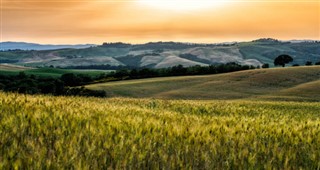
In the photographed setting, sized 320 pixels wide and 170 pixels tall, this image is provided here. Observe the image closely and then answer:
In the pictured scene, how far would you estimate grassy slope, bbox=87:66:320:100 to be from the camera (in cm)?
7431

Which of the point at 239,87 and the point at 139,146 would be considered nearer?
the point at 139,146

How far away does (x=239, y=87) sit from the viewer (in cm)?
8288

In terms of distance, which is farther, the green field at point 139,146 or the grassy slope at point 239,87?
the grassy slope at point 239,87

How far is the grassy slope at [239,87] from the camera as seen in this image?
74.3 meters

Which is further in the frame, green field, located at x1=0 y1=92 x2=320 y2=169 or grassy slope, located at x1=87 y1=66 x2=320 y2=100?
grassy slope, located at x1=87 y1=66 x2=320 y2=100

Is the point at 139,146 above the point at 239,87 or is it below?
above

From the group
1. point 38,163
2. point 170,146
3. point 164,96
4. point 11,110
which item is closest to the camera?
point 38,163

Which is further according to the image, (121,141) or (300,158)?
(300,158)

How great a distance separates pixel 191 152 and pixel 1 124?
3.21 meters

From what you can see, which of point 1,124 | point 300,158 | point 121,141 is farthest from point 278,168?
point 1,124

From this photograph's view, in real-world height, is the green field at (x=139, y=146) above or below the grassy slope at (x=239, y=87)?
above

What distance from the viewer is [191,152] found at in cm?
631

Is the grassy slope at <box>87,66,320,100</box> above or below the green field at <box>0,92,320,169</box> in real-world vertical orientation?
below

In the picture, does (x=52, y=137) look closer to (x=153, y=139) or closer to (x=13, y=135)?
(x=13, y=135)
